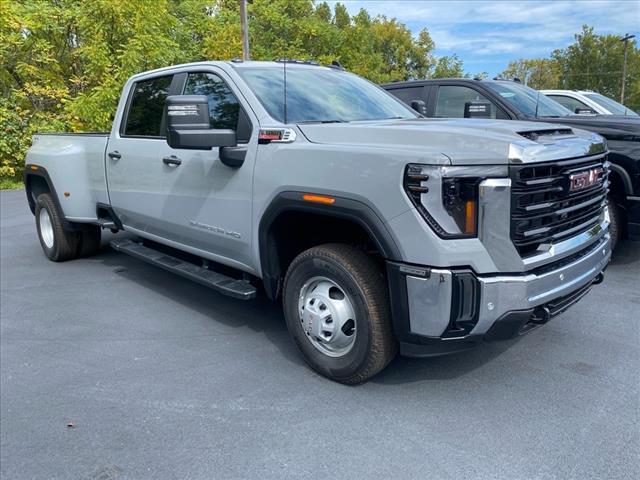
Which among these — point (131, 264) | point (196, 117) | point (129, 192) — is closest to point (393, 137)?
point (196, 117)

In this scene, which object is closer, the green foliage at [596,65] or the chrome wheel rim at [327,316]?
the chrome wheel rim at [327,316]

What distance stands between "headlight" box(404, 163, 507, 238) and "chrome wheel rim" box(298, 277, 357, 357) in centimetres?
77

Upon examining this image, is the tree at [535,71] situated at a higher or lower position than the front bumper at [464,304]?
higher

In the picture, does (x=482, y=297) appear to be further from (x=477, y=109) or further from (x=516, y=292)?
(x=477, y=109)

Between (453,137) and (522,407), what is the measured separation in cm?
159

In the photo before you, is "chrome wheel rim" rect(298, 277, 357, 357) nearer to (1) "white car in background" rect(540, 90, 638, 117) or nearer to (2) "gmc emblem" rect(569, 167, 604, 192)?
(2) "gmc emblem" rect(569, 167, 604, 192)

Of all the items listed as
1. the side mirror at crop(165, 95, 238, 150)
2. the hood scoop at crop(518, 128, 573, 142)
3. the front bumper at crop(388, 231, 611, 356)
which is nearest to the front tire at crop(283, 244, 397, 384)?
the front bumper at crop(388, 231, 611, 356)

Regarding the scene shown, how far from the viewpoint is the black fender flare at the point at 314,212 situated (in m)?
2.84

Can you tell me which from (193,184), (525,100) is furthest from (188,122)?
(525,100)

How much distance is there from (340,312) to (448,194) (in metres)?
1.02

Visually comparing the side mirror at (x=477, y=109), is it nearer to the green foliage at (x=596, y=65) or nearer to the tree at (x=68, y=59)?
the tree at (x=68, y=59)

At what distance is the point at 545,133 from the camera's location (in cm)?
313

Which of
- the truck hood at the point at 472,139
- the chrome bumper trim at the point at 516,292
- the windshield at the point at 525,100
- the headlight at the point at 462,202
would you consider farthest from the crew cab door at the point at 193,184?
the windshield at the point at 525,100

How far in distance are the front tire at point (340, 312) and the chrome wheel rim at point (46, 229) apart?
436cm
